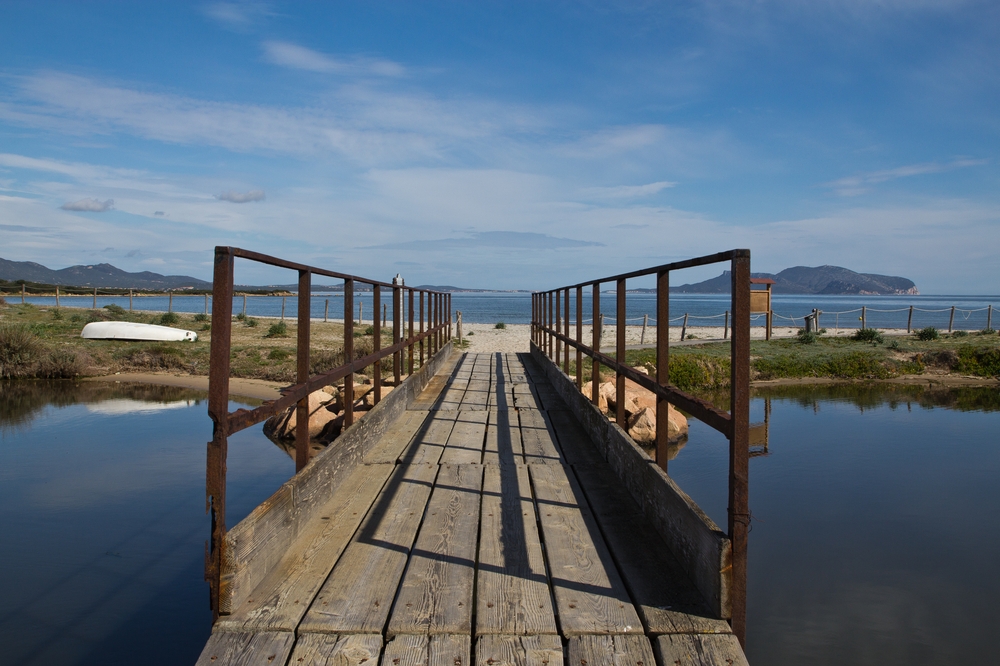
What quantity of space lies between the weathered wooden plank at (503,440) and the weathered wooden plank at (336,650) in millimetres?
2646

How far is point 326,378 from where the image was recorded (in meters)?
4.15

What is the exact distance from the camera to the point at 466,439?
578cm

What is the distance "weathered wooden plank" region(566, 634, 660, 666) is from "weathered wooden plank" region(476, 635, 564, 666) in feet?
0.18

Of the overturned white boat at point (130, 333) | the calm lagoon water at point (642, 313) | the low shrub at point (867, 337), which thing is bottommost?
the overturned white boat at point (130, 333)

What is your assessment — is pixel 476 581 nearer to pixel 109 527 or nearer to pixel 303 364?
pixel 303 364

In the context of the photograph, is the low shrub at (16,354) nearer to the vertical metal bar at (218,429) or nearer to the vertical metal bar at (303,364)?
the vertical metal bar at (303,364)

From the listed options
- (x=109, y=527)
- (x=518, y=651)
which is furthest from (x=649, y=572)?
(x=109, y=527)

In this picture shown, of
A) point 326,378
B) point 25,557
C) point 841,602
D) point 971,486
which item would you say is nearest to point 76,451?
point 25,557

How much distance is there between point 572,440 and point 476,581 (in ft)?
9.62

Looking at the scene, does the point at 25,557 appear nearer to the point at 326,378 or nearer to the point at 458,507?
the point at 326,378

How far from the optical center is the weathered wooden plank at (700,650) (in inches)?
89.0

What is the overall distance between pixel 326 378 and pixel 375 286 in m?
2.13

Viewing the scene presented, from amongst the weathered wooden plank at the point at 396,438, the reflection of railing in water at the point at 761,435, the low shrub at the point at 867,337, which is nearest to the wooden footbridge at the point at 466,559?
the weathered wooden plank at the point at 396,438

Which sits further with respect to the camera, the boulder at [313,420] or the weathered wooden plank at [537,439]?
the boulder at [313,420]
